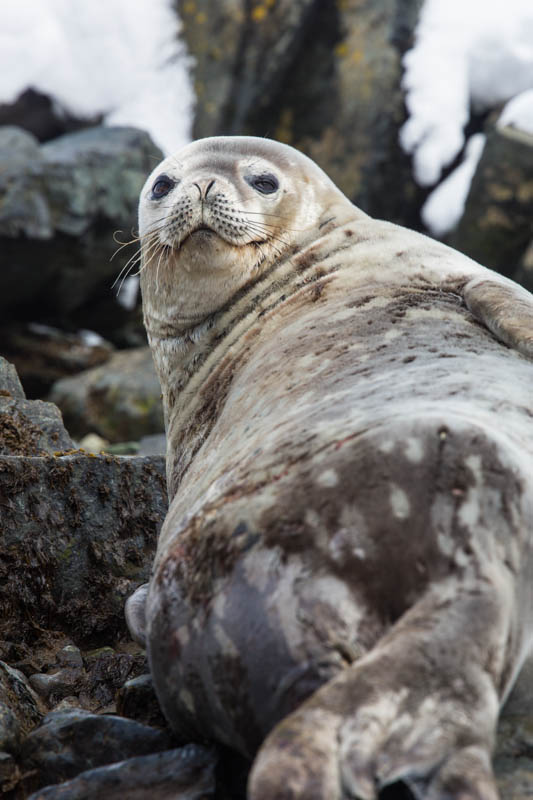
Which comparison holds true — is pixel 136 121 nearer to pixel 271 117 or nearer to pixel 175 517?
pixel 271 117

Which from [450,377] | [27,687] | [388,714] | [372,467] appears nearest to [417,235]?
[450,377]

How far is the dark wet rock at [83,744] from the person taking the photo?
7.16 feet

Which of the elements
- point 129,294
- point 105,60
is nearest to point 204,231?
point 129,294

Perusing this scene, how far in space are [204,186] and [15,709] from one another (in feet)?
6.68

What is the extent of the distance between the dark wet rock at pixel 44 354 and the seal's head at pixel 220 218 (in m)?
8.71

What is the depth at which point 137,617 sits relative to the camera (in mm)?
2824

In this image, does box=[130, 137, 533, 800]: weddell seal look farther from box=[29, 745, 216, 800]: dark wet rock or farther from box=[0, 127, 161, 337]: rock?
box=[0, 127, 161, 337]: rock

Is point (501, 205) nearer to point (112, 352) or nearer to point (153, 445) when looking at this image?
point (112, 352)

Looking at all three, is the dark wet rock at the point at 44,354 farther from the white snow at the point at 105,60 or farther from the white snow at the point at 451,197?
the white snow at the point at 451,197

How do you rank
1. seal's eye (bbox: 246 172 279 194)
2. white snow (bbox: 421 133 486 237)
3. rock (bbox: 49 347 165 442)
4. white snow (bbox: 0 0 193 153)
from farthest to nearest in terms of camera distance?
1. white snow (bbox: 421 133 486 237)
2. white snow (bbox: 0 0 193 153)
3. rock (bbox: 49 347 165 442)
4. seal's eye (bbox: 246 172 279 194)

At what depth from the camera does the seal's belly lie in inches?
70.4

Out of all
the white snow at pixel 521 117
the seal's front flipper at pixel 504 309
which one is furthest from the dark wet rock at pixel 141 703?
the white snow at pixel 521 117

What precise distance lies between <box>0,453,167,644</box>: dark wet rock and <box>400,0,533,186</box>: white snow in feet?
36.6

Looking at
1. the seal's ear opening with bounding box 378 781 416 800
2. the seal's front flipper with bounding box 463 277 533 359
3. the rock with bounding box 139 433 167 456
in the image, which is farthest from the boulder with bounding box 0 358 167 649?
the rock with bounding box 139 433 167 456
